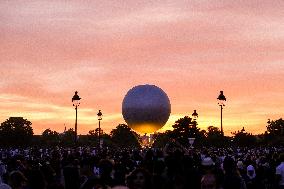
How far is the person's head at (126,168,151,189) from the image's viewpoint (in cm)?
745

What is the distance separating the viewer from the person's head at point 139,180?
7449mm

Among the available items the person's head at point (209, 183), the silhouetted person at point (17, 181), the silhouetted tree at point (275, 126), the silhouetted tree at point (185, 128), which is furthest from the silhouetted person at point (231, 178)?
the silhouetted tree at point (275, 126)

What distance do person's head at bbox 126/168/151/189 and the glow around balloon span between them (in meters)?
24.5

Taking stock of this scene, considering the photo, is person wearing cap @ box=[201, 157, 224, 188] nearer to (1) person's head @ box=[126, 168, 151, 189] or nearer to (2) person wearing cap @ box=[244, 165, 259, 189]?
(1) person's head @ box=[126, 168, 151, 189]

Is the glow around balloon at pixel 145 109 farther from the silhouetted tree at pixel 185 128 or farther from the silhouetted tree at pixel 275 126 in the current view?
the silhouetted tree at pixel 275 126

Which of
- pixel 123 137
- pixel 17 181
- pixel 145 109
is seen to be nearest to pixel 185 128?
pixel 123 137

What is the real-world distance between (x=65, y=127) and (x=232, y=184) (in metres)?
180

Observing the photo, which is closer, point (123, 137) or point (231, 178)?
point (231, 178)

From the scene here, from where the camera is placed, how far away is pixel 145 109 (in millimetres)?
32281

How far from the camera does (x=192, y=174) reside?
31.0 ft

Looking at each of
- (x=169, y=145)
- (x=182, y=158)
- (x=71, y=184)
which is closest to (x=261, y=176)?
(x=169, y=145)

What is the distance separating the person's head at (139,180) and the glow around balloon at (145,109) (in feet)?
80.3

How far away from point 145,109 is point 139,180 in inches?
977

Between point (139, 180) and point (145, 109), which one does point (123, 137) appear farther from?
point (139, 180)
